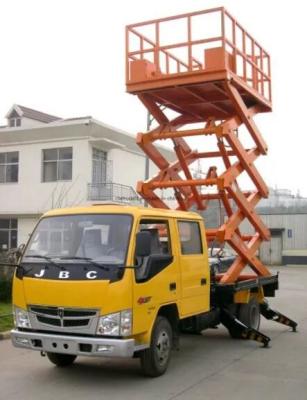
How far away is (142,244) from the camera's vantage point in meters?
Result: 7.39

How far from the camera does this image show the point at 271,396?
7020 mm

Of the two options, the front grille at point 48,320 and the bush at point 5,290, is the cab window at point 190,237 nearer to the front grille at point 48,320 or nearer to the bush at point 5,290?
the front grille at point 48,320

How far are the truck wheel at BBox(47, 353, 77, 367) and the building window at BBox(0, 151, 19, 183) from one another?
86.1 ft

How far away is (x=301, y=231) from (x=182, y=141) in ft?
115

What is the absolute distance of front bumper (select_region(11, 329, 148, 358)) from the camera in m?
6.96

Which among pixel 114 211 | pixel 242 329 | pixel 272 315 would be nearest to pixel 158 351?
pixel 114 211

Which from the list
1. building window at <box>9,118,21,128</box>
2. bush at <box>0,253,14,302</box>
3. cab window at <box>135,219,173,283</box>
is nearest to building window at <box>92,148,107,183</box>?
building window at <box>9,118,21,128</box>

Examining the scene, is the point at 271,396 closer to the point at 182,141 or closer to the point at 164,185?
the point at 164,185

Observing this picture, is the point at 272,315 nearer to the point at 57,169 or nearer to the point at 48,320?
the point at 48,320

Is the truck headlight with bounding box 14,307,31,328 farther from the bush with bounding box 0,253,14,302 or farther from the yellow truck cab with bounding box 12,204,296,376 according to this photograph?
the bush with bounding box 0,253,14,302

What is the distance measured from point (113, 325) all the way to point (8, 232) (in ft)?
93.7

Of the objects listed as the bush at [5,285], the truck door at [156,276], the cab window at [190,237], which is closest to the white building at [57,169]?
the bush at [5,285]

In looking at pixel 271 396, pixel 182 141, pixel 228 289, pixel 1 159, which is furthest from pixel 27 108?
pixel 271 396

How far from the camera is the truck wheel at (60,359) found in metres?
8.44
